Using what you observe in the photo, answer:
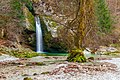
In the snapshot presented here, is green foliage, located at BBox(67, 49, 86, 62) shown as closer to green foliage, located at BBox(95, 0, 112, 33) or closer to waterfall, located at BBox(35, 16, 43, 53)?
waterfall, located at BBox(35, 16, 43, 53)

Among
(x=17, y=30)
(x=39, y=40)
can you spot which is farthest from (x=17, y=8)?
(x=39, y=40)

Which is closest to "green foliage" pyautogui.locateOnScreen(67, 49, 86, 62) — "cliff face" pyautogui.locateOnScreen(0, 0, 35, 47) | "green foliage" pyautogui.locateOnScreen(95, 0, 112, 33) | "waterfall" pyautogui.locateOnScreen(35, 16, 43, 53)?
"cliff face" pyautogui.locateOnScreen(0, 0, 35, 47)

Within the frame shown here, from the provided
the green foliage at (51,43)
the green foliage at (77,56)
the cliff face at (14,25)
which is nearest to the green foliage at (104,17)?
the green foliage at (51,43)

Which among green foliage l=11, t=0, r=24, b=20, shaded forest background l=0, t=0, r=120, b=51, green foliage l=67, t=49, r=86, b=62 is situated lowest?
green foliage l=67, t=49, r=86, b=62

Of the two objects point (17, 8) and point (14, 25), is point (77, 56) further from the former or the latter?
point (14, 25)

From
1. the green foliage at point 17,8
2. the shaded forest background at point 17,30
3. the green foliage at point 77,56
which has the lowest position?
the green foliage at point 77,56

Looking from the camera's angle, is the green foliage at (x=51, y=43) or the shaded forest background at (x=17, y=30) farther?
the green foliage at (x=51, y=43)

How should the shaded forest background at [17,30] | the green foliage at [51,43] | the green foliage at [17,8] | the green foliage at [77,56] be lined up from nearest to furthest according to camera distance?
1. the green foliage at [77,56]
2. the shaded forest background at [17,30]
3. the green foliage at [17,8]
4. the green foliage at [51,43]

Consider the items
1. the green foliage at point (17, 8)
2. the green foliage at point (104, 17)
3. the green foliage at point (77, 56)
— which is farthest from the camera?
the green foliage at point (104, 17)

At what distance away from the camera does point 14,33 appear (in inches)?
1469

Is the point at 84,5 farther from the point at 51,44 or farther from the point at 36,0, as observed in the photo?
the point at 36,0

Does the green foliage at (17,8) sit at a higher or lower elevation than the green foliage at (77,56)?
higher

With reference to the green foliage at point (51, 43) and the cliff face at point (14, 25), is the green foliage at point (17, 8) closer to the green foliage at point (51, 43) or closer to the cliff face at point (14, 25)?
the cliff face at point (14, 25)

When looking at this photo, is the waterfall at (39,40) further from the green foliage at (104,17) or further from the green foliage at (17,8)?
the green foliage at (104,17)
